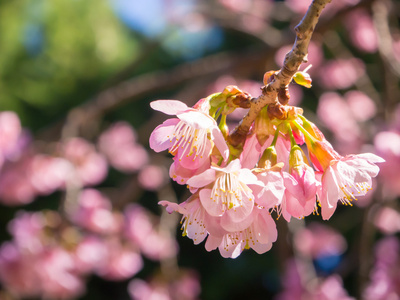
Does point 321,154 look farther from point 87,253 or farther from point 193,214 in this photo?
point 87,253

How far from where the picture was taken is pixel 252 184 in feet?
1.60

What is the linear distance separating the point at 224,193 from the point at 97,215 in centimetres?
179

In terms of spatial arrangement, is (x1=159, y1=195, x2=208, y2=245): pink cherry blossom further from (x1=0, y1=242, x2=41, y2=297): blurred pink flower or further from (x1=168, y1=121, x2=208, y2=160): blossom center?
(x1=0, y1=242, x2=41, y2=297): blurred pink flower

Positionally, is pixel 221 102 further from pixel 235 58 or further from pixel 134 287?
pixel 134 287

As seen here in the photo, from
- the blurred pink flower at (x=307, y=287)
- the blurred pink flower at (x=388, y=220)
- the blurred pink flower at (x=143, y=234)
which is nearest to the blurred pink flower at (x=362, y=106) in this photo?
the blurred pink flower at (x=388, y=220)

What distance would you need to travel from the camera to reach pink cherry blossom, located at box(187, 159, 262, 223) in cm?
47

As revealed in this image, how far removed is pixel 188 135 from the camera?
547mm

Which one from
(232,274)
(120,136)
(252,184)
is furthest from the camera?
(232,274)

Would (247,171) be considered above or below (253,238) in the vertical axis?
above

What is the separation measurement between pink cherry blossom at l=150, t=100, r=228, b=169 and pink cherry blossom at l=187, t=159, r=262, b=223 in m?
0.03

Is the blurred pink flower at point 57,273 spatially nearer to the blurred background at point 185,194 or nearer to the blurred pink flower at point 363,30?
the blurred background at point 185,194

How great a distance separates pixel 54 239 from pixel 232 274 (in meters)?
3.16

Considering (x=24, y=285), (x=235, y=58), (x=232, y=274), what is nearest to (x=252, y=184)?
(x=235, y=58)

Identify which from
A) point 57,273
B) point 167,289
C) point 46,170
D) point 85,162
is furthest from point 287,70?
point 85,162
